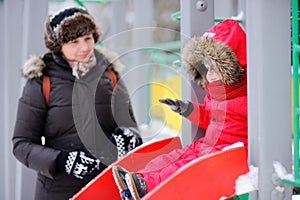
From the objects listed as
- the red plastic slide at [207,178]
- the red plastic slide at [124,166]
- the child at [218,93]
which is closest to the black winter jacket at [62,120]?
the red plastic slide at [124,166]

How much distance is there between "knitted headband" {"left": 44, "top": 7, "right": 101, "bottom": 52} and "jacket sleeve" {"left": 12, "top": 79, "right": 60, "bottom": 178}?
7.7 inches

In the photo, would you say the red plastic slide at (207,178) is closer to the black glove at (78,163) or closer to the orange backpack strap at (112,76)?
the black glove at (78,163)

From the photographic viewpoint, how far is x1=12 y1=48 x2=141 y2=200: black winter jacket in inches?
90.4

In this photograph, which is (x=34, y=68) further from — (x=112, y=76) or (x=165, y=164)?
(x=165, y=164)

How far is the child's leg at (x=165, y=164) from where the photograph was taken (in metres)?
1.83

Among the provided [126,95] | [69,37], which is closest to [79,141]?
[126,95]

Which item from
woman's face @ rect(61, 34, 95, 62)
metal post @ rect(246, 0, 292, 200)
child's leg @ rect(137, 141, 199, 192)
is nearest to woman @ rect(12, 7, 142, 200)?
woman's face @ rect(61, 34, 95, 62)

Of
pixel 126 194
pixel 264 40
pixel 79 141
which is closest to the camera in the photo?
pixel 264 40

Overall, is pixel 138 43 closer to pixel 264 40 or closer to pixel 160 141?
pixel 160 141

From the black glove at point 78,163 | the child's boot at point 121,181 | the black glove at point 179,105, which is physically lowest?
the black glove at point 78,163

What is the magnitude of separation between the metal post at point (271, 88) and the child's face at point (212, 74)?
12.5 inches

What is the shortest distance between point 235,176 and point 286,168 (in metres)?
0.16

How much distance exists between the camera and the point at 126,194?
5.92 ft

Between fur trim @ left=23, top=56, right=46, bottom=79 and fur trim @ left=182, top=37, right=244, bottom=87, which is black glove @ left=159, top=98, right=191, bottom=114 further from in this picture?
fur trim @ left=23, top=56, right=46, bottom=79
